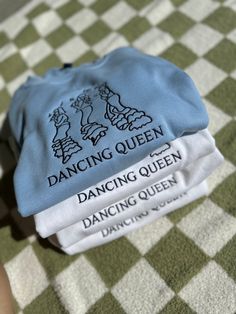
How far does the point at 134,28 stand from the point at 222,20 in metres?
0.19

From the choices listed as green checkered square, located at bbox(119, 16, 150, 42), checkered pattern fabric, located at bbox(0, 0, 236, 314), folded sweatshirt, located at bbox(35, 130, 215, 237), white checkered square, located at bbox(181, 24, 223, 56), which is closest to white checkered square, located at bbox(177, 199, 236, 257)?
checkered pattern fabric, located at bbox(0, 0, 236, 314)

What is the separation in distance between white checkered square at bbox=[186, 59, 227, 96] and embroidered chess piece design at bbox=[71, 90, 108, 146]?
0.25 meters

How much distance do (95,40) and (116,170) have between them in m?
0.48

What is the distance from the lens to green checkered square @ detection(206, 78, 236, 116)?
663 mm

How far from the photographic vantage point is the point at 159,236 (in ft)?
1.90

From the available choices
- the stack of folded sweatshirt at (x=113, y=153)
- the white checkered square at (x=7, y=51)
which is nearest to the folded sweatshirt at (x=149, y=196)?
the stack of folded sweatshirt at (x=113, y=153)

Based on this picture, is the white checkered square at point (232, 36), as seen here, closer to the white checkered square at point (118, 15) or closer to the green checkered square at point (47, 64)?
the white checkered square at point (118, 15)

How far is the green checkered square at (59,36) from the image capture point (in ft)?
Answer: 2.92

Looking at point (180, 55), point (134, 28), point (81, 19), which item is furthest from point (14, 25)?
point (180, 55)

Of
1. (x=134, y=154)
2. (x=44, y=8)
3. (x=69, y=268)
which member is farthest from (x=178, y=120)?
(x=44, y=8)

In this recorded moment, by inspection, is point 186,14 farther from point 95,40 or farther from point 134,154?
point 134,154

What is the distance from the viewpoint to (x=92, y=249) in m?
0.59

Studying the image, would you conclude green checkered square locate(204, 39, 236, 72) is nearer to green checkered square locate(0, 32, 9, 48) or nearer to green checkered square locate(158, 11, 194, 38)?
green checkered square locate(158, 11, 194, 38)

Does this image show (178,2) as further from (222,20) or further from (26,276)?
(26,276)
